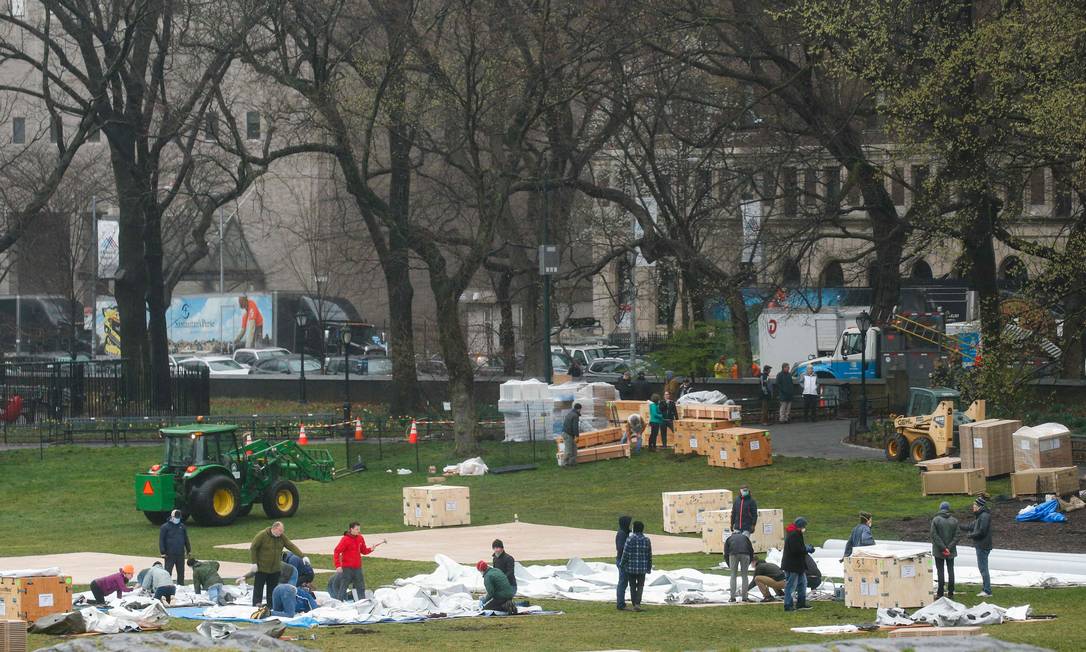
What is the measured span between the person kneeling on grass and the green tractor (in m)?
8.91

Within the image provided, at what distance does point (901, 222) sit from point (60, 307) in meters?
55.6

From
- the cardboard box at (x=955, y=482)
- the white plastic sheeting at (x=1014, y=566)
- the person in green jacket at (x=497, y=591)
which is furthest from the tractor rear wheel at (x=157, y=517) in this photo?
the cardboard box at (x=955, y=482)

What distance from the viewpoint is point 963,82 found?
31.2 meters

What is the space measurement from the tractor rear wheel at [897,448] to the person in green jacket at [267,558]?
19.2 meters

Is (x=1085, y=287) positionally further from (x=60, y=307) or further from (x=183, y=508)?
(x=60, y=307)

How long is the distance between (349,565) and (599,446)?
1981 centimetres

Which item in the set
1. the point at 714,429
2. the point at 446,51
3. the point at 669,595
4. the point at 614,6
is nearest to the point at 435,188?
the point at 446,51

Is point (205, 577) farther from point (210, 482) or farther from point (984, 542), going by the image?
point (984, 542)

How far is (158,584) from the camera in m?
21.1

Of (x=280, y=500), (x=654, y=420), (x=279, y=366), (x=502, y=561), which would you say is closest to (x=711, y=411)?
(x=654, y=420)

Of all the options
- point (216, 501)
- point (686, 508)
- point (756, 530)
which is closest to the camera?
point (756, 530)

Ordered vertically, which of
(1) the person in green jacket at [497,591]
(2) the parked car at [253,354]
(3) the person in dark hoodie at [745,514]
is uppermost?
(2) the parked car at [253,354]

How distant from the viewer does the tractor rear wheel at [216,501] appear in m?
30.5

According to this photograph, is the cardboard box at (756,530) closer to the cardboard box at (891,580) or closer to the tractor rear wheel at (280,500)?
the cardboard box at (891,580)
